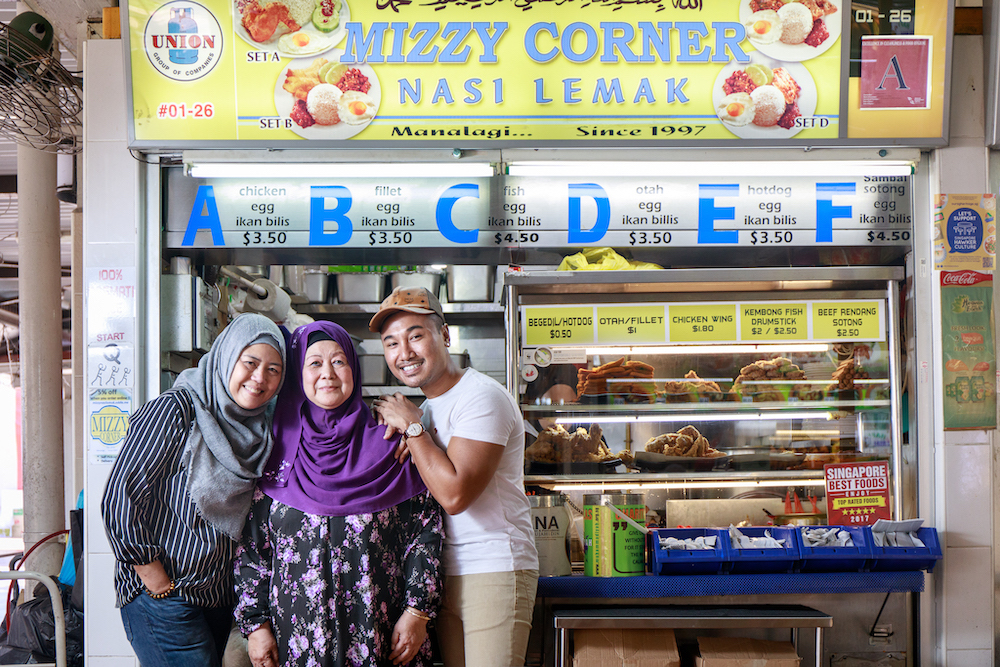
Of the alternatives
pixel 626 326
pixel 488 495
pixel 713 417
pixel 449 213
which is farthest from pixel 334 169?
pixel 713 417

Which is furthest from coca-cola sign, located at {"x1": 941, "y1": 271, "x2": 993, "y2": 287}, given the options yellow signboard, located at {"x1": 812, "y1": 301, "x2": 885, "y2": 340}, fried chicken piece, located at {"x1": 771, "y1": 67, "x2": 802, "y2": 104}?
fried chicken piece, located at {"x1": 771, "y1": 67, "x2": 802, "y2": 104}

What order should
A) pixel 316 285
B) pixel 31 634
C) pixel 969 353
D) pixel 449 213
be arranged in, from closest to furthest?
1. pixel 969 353
2. pixel 449 213
3. pixel 31 634
4. pixel 316 285

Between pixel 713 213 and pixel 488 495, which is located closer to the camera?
pixel 488 495

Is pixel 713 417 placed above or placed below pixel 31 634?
above

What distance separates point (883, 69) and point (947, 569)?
2305 millimetres

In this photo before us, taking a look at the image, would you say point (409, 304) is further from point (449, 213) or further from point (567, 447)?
point (567, 447)

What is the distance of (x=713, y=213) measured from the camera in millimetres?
3633

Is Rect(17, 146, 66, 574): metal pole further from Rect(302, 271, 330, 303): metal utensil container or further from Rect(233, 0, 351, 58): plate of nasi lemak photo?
Rect(233, 0, 351, 58): plate of nasi lemak photo

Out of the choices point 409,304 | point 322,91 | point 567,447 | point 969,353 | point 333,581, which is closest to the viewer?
point 333,581

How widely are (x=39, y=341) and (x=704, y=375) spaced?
5557mm

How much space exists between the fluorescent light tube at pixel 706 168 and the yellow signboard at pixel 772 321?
2.10 ft

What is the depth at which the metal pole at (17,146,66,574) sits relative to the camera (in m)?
6.30

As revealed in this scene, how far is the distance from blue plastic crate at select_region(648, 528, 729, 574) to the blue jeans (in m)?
1.82

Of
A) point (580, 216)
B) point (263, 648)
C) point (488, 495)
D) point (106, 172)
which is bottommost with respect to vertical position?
point (263, 648)
